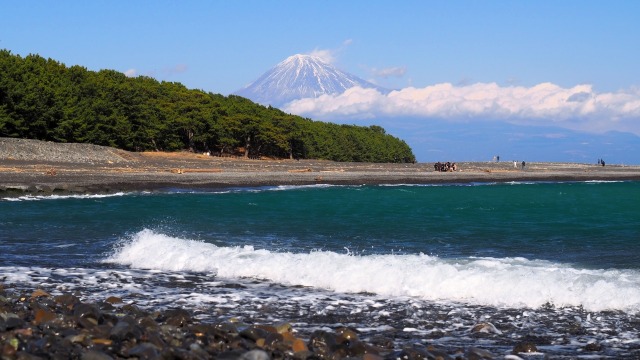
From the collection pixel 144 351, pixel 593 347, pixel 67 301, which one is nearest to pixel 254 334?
pixel 144 351

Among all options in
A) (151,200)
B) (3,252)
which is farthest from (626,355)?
(151,200)

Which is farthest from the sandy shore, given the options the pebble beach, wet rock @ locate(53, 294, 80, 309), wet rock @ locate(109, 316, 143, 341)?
wet rock @ locate(109, 316, 143, 341)

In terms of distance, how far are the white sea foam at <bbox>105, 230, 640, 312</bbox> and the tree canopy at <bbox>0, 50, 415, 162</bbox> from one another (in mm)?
68326

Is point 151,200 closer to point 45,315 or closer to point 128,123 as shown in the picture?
point 45,315

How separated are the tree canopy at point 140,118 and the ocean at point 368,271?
50.9m

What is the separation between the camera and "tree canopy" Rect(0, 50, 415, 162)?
87062mm

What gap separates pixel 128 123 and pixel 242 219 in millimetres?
67728

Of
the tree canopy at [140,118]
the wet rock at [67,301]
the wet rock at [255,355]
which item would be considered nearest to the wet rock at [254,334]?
the wet rock at [255,355]

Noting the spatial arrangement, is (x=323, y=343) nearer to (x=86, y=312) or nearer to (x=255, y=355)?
(x=255, y=355)

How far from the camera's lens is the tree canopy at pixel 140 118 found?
87.1 metres

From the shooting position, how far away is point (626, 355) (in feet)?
36.5

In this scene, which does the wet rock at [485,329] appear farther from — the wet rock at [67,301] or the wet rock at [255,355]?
the wet rock at [67,301]

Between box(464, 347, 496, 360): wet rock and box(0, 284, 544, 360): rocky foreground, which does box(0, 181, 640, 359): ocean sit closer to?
box(464, 347, 496, 360): wet rock

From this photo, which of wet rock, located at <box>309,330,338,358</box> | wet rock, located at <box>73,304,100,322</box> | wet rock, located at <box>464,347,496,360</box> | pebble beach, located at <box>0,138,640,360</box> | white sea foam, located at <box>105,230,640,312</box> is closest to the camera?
pebble beach, located at <box>0,138,640,360</box>
